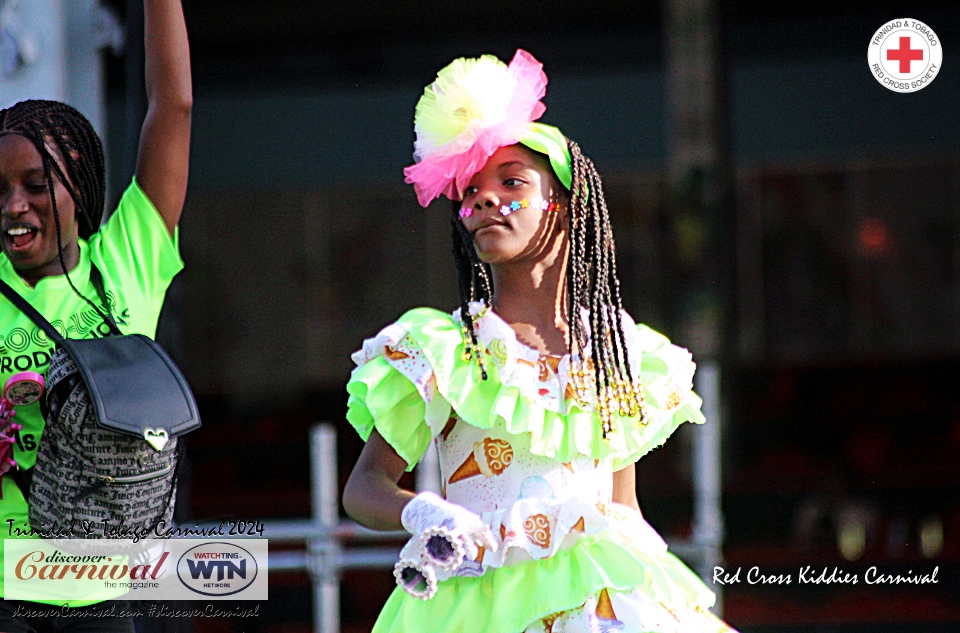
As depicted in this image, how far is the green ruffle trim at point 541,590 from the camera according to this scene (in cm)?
222

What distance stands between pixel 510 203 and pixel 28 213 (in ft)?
3.02

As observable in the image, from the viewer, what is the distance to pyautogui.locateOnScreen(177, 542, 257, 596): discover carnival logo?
2.84 m

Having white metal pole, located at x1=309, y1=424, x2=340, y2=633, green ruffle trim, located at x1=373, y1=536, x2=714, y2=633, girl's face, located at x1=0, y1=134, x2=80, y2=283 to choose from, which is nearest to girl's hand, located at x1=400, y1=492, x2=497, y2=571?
green ruffle trim, located at x1=373, y1=536, x2=714, y2=633

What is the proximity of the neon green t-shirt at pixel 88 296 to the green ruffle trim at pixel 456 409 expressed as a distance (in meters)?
0.44

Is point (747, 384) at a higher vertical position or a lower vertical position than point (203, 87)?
lower

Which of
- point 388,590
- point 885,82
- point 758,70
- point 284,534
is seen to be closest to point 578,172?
point 885,82

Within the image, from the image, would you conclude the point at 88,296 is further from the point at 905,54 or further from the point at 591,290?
the point at 905,54

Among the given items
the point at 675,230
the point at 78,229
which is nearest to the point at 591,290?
the point at 78,229

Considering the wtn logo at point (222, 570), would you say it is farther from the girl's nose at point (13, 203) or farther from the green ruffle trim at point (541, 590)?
the girl's nose at point (13, 203)

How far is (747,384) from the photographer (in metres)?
12.8

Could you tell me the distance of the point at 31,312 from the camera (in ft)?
7.52

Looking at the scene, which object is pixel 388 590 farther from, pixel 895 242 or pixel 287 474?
pixel 895 242

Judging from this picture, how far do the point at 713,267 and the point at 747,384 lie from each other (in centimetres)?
459

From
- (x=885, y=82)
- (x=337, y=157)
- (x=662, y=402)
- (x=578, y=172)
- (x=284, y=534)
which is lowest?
(x=284, y=534)
